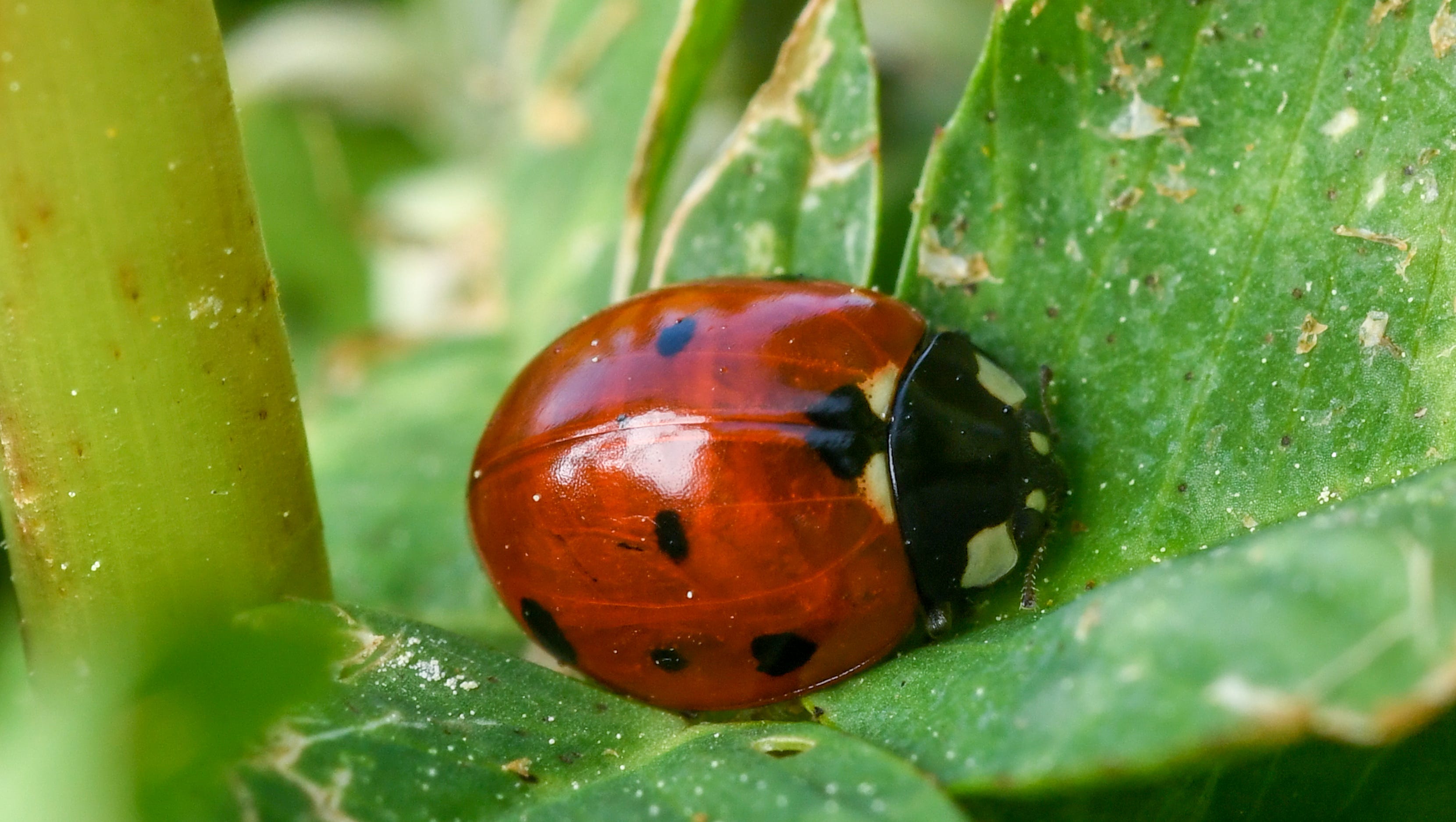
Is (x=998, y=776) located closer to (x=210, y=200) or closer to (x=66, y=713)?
(x=66, y=713)

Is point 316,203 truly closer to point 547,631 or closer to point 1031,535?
point 547,631

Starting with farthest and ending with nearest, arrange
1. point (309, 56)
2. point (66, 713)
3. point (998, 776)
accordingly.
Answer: point (309, 56), point (998, 776), point (66, 713)

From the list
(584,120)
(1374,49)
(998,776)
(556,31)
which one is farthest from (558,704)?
(556,31)

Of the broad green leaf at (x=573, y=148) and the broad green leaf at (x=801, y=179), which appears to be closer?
the broad green leaf at (x=801, y=179)

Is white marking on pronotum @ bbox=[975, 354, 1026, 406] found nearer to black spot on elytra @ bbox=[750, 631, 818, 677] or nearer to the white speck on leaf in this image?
the white speck on leaf

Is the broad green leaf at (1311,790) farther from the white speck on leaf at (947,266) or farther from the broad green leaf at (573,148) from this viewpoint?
the broad green leaf at (573,148)

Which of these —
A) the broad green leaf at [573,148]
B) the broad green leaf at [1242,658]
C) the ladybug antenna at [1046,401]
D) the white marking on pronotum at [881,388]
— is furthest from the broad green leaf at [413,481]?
the broad green leaf at [1242,658]

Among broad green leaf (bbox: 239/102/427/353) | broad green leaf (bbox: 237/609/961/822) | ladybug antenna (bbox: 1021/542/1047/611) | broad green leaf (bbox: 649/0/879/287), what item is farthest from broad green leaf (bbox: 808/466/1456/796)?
broad green leaf (bbox: 239/102/427/353)

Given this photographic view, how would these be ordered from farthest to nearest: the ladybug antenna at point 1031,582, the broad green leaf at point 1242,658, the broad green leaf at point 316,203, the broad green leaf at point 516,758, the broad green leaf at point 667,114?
the broad green leaf at point 316,203, the broad green leaf at point 667,114, the ladybug antenna at point 1031,582, the broad green leaf at point 516,758, the broad green leaf at point 1242,658
